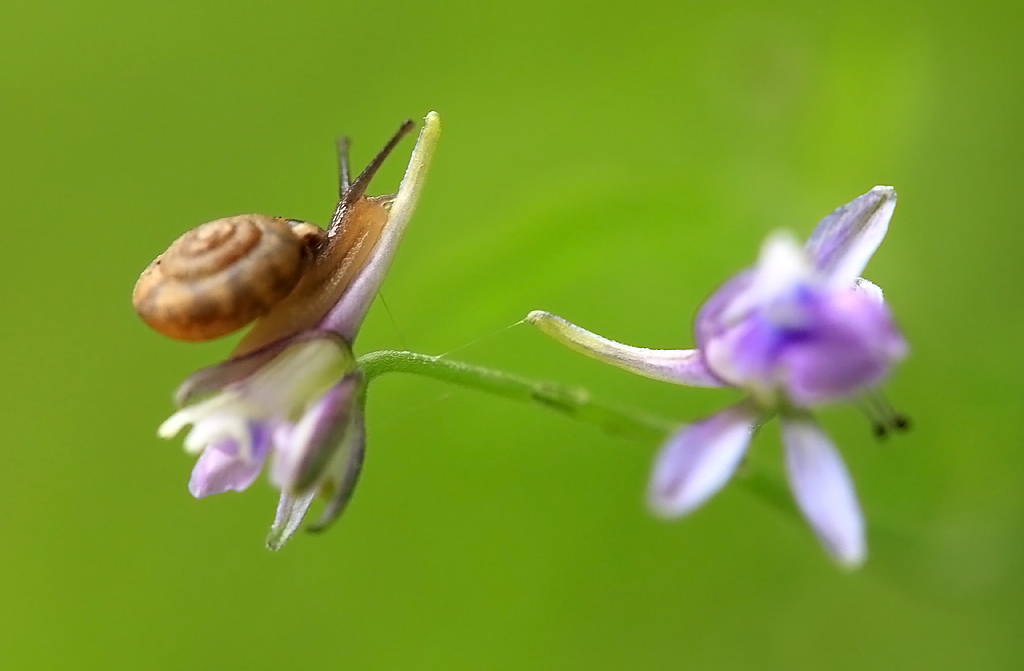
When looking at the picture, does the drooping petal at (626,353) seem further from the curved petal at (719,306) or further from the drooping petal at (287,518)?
the drooping petal at (287,518)

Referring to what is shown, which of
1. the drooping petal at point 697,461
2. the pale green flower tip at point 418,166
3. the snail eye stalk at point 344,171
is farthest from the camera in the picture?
the snail eye stalk at point 344,171

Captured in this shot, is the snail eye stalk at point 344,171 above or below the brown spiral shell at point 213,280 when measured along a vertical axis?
above

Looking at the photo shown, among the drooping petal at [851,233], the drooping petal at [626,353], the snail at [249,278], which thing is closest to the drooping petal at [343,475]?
the snail at [249,278]

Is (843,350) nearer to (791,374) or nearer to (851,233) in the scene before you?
(791,374)

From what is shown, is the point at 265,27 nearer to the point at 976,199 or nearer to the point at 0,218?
the point at 0,218

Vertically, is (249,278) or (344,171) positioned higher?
(344,171)

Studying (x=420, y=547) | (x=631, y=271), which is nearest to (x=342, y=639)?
(x=420, y=547)

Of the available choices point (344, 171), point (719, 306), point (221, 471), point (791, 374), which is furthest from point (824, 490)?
point (344, 171)
